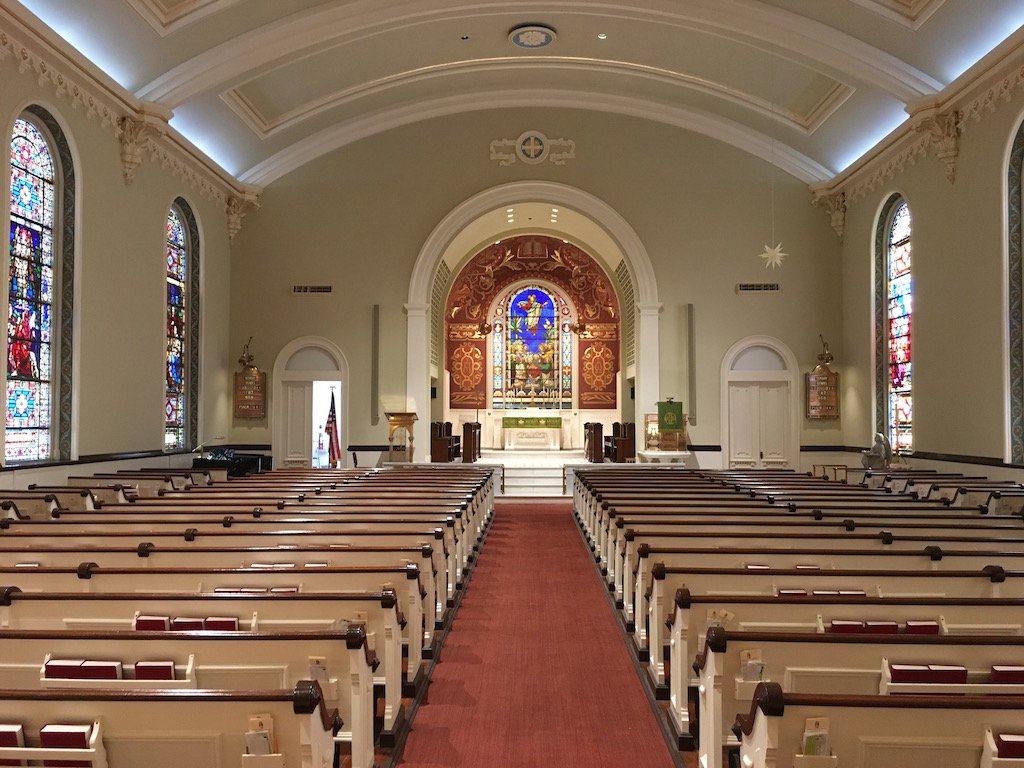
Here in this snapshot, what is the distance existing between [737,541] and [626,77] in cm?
1031

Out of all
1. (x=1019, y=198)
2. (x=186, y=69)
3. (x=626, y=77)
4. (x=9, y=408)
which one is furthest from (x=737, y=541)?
(x=626, y=77)

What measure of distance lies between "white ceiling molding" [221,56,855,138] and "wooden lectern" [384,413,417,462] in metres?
5.08

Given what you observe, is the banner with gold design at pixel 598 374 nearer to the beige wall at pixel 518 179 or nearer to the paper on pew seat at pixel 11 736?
the beige wall at pixel 518 179

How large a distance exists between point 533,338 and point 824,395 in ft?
27.6

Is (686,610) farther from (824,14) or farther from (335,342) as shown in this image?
(335,342)

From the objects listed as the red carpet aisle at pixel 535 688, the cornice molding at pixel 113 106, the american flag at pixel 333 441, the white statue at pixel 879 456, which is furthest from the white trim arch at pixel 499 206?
the red carpet aisle at pixel 535 688

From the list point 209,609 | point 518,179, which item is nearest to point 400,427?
point 518,179

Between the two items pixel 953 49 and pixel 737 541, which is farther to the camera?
pixel 953 49

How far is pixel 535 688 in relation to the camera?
4164mm

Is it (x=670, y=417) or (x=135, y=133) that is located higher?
(x=135, y=133)

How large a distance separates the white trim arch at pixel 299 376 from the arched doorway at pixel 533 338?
5522mm

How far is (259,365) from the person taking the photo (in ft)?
46.6

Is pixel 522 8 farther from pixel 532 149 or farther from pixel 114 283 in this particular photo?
pixel 114 283

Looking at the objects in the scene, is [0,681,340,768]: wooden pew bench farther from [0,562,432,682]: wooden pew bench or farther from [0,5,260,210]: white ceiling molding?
[0,5,260,210]: white ceiling molding
